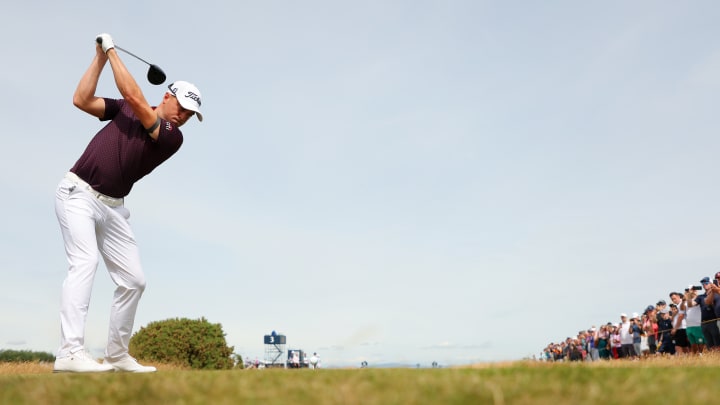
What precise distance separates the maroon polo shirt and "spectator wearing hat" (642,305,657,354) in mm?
20589

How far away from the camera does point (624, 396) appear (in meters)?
2.72

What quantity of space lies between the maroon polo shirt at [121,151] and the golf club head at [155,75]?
0.80 m

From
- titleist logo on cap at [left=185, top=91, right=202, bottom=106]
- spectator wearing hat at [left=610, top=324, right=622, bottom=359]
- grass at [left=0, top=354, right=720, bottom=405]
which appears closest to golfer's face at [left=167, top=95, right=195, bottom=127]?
titleist logo on cap at [left=185, top=91, right=202, bottom=106]

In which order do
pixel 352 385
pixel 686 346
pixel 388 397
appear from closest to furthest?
pixel 388 397 < pixel 352 385 < pixel 686 346

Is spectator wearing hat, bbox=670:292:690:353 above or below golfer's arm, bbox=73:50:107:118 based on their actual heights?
below

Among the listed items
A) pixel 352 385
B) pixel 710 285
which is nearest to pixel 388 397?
pixel 352 385

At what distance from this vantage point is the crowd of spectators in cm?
1681

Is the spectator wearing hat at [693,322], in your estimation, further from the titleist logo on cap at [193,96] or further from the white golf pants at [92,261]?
the white golf pants at [92,261]

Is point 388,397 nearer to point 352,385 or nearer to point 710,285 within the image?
point 352,385

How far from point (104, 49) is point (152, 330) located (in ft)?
47.7

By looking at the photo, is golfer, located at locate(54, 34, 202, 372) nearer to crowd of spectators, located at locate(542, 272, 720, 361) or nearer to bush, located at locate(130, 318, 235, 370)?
crowd of spectators, located at locate(542, 272, 720, 361)

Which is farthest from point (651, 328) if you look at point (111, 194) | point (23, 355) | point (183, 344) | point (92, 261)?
point (23, 355)

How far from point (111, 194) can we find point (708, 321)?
16.5 meters

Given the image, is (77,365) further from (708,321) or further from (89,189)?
(708,321)
